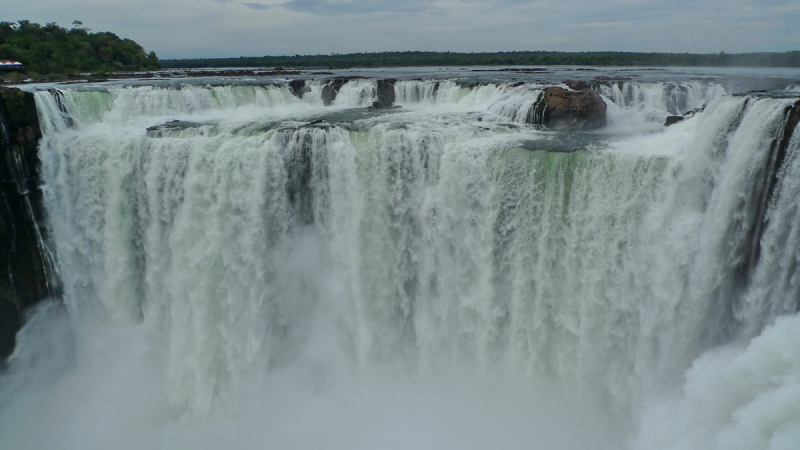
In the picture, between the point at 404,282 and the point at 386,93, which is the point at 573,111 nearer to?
the point at 404,282

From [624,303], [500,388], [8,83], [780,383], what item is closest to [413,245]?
[500,388]

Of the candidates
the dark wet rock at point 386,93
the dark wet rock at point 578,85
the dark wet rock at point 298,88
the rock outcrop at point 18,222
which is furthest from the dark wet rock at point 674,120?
the rock outcrop at point 18,222

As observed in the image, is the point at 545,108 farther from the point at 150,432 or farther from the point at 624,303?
the point at 150,432

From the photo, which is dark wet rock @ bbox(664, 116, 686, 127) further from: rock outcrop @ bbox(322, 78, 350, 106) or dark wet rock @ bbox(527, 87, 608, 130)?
rock outcrop @ bbox(322, 78, 350, 106)

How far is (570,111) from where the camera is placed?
527 inches

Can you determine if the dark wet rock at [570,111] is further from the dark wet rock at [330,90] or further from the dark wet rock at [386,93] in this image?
the dark wet rock at [330,90]

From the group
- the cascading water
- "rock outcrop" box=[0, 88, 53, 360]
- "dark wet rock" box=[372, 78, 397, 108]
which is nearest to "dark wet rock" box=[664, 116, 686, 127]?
the cascading water

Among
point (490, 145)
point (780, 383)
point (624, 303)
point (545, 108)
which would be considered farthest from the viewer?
point (545, 108)

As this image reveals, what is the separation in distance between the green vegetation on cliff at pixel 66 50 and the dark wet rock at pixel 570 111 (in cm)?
2636

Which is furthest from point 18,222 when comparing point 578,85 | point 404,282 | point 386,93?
point 578,85

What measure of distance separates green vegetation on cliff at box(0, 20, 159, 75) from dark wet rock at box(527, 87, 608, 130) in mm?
26362

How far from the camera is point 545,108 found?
13.5 meters

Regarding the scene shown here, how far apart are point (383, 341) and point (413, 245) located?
2168mm

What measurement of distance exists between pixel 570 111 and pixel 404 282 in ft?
20.8
